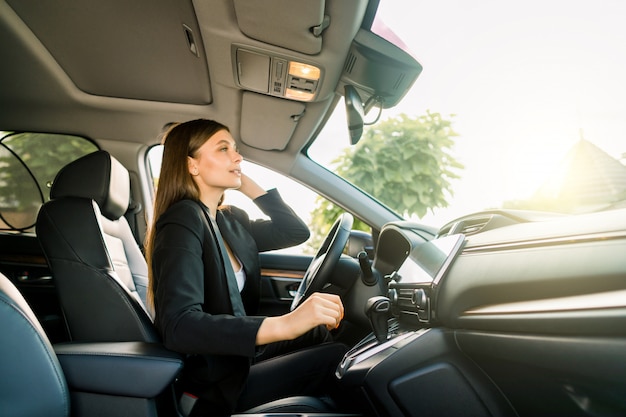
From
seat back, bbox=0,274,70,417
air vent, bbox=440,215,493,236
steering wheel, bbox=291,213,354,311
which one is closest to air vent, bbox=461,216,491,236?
air vent, bbox=440,215,493,236

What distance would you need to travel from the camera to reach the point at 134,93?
260 cm

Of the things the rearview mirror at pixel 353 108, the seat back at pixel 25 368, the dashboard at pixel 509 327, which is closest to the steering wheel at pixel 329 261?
the dashboard at pixel 509 327

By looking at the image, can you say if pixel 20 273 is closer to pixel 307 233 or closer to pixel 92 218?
pixel 92 218

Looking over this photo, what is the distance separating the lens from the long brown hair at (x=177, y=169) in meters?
1.66

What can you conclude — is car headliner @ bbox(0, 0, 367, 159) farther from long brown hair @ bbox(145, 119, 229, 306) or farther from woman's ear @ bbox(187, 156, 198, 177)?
woman's ear @ bbox(187, 156, 198, 177)

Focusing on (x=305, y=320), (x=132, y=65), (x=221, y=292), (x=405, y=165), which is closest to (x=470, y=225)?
(x=305, y=320)

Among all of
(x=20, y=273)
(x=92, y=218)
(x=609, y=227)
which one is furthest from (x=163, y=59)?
(x=609, y=227)

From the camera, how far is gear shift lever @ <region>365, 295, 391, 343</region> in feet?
4.21

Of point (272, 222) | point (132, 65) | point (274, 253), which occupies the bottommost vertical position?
point (274, 253)

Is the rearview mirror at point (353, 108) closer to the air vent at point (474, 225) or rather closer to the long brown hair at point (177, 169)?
the long brown hair at point (177, 169)

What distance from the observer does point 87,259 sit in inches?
62.3

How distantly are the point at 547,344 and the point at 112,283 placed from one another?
1344 millimetres

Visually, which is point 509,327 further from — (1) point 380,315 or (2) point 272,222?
(2) point 272,222

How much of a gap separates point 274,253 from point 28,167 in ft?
5.87
